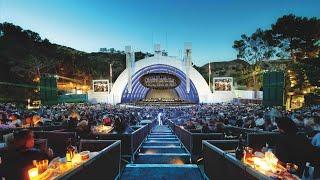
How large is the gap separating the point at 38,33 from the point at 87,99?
1930 inches

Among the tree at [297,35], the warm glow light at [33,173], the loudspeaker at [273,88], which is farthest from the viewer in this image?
the tree at [297,35]

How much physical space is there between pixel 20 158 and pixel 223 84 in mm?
50557

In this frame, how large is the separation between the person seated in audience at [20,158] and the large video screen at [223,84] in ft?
165

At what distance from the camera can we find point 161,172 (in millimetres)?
7957

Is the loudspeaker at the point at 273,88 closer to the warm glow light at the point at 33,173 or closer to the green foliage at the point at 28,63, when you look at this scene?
the warm glow light at the point at 33,173

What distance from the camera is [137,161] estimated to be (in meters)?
10.2

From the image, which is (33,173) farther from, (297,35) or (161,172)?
(297,35)

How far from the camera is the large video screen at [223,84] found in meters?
53.1

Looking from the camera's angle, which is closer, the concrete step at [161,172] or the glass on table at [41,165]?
the glass on table at [41,165]

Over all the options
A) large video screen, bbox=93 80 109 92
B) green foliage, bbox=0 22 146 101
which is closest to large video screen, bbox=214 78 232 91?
large video screen, bbox=93 80 109 92

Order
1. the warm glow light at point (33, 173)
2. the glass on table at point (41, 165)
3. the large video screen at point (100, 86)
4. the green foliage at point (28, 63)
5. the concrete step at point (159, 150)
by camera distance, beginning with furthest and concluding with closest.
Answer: the green foliage at point (28, 63) < the large video screen at point (100, 86) < the concrete step at point (159, 150) < the glass on table at point (41, 165) < the warm glow light at point (33, 173)

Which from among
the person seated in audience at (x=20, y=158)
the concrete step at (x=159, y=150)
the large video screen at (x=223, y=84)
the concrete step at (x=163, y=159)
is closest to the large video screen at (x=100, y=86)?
the large video screen at (x=223, y=84)

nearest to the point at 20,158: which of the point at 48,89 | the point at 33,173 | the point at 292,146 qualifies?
the point at 33,173

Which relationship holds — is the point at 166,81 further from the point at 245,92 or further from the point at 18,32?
the point at 18,32
